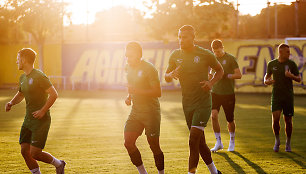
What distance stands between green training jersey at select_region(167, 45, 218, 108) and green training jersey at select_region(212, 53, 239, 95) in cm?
266

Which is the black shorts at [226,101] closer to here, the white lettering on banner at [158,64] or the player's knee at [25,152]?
the player's knee at [25,152]

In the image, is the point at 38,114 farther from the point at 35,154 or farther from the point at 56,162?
the point at 56,162

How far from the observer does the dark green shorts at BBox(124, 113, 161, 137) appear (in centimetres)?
628

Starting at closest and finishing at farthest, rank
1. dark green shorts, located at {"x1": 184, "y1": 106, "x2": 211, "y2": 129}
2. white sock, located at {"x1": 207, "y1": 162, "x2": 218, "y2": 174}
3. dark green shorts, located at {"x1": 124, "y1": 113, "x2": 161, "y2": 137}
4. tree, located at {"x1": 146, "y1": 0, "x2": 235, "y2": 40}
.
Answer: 1. dark green shorts, located at {"x1": 124, "y1": 113, "x2": 161, "y2": 137}
2. dark green shorts, located at {"x1": 184, "y1": 106, "x2": 211, "y2": 129}
3. white sock, located at {"x1": 207, "y1": 162, "x2": 218, "y2": 174}
4. tree, located at {"x1": 146, "y1": 0, "x2": 235, "y2": 40}

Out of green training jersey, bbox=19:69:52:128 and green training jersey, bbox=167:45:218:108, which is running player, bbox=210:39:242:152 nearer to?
green training jersey, bbox=167:45:218:108

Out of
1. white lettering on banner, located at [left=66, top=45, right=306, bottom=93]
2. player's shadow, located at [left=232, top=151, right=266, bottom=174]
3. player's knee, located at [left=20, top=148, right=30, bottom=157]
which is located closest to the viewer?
player's knee, located at [left=20, top=148, right=30, bottom=157]

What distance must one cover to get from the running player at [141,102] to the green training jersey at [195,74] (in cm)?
46

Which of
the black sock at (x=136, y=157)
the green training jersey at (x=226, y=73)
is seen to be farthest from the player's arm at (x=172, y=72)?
the green training jersey at (x=226, y=73)

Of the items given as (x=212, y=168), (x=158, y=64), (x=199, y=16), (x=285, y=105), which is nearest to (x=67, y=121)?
(x=285, y=105)

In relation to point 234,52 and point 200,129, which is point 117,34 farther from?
point 200,129

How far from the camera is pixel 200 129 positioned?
6.43 m

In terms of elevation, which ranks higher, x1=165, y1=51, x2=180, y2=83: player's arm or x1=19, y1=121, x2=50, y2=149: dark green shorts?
x1=165, y1=51, x2=180, y2=83: player's arm

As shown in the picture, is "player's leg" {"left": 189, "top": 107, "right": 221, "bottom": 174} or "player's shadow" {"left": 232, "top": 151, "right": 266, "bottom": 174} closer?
"player's leg" {"left": 189, "top": 107, "right": 221, "bottom": 174}

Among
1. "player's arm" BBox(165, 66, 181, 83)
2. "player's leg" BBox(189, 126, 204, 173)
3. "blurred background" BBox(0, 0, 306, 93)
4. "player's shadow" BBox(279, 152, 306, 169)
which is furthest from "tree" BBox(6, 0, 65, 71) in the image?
"player's leg" BBox(189, 126, 204, 173)
